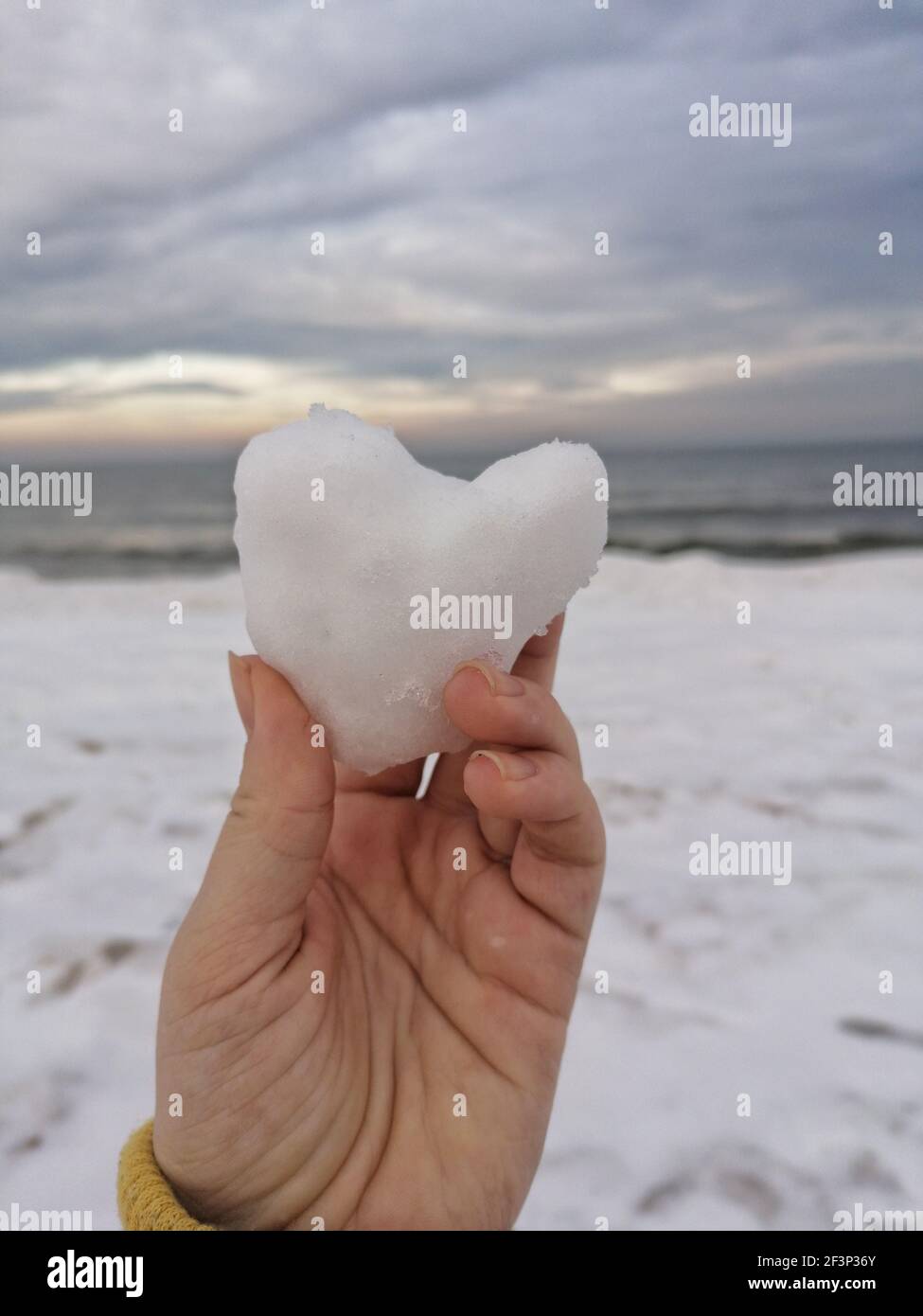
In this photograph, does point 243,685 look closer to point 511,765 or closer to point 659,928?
point 511,765

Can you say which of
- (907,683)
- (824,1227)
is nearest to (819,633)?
(907,683)

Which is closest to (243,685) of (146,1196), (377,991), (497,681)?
(497,681)

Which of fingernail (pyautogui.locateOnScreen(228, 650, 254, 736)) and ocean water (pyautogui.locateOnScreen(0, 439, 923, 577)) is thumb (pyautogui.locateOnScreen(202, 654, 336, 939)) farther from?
ocean water (pyautogui.locateOnScreen(0, 439, 923, 577))

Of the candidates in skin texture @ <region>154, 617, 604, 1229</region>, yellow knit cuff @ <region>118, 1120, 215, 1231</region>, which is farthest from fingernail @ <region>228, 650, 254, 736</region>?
yellow knit cuff @ <region>118, 1120, 215, 1231</region>

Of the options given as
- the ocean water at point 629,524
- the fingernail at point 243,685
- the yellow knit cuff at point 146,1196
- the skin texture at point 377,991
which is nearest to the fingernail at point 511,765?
the skin texture at point 377,991

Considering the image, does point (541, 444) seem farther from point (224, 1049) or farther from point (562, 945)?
point (224, 1049)
